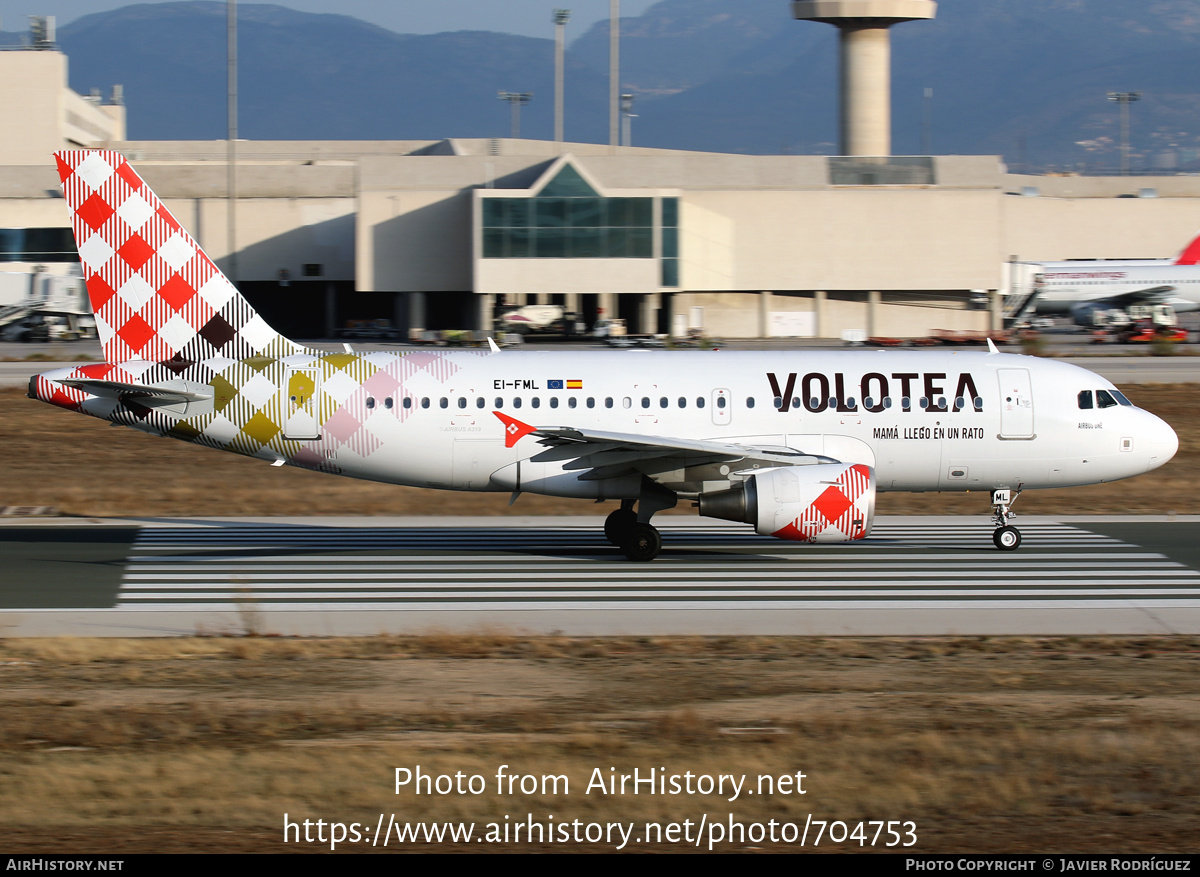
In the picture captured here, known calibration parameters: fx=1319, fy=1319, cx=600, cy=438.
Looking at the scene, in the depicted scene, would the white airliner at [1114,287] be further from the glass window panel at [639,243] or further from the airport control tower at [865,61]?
the glass window panel at [639,243]

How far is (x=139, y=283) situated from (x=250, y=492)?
29.1 feet

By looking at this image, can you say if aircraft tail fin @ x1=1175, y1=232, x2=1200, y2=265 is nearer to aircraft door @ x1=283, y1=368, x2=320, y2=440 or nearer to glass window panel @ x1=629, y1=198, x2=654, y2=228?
glass window panel @ x1=629, y1=198, x2=654, y2=228

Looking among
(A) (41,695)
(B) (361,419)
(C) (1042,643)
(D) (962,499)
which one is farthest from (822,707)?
(D) (962,499)

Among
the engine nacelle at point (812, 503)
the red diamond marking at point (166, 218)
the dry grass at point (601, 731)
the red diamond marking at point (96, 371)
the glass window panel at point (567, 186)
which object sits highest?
the glass window panel at point (567, 186)

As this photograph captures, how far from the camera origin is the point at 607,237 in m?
75.9

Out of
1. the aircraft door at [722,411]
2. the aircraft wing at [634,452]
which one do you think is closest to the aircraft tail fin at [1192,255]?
the aircraft door at [722,411]

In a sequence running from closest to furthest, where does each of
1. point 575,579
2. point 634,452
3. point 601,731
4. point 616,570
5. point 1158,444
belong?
point 601,731
point 575,579
point 634,452
point 616,570
point 1158,444

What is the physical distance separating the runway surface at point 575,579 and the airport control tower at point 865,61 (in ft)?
257

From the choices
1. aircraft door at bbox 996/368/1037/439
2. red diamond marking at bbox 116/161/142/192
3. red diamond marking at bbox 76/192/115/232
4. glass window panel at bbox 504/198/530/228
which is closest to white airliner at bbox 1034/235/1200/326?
glass window panel at bbox 504/198/530/228

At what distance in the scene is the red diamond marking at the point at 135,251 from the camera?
23141 millimetres

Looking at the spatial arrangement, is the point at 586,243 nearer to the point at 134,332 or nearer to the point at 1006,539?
the point at 1006,539

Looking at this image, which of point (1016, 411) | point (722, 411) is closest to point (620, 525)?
point (722, 411)

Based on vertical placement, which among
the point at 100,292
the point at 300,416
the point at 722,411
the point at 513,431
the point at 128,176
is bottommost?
the point at 513,431

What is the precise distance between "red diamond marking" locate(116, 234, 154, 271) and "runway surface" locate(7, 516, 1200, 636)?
5.20 meters
